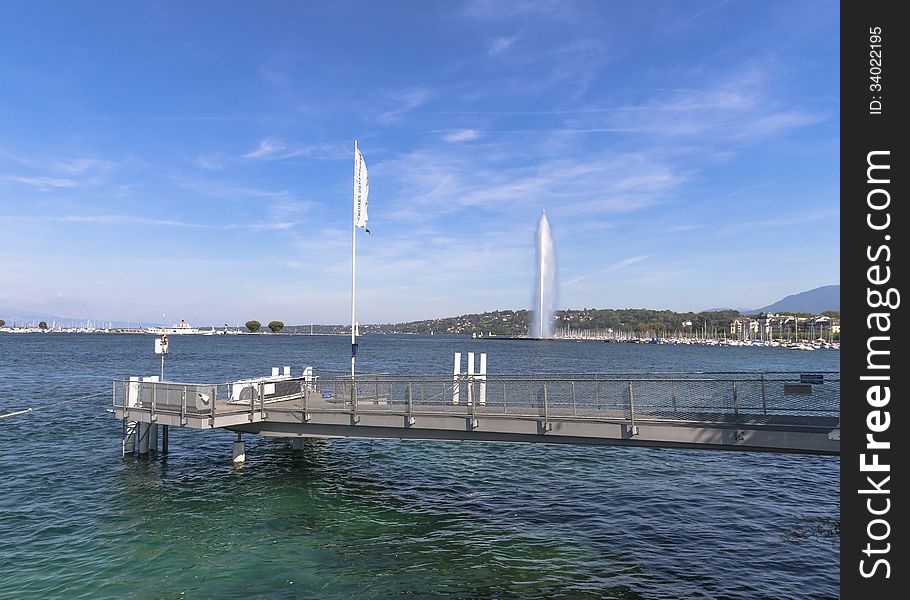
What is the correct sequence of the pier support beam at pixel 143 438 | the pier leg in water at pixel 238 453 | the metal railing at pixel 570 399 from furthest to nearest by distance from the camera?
1. the pier support beam at pixel 143 438
2. the pier leg in water at pixel 238 453
3. the metal railing at pixel 570 399

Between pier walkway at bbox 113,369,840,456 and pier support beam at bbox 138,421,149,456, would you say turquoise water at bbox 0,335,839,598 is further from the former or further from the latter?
pier walkway at bbox 113,369,840,456

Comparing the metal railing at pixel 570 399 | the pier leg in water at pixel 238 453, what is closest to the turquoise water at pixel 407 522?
the pier leg in water at pixel 238 453

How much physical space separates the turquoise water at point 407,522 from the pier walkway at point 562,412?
103 inches

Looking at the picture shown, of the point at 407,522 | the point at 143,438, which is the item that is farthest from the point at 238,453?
the point at 407,522

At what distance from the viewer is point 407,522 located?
16828 millimetres

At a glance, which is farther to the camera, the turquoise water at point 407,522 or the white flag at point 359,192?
the white flag at point 359,192

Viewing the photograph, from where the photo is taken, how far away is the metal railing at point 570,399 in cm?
1508

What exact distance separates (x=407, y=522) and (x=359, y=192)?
15.4 meters

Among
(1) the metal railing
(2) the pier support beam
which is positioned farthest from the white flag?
(2) the pier support beam

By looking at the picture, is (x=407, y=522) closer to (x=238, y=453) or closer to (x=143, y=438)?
(x=238, y=453)

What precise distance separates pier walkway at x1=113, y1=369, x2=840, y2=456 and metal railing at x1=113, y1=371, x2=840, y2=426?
3cm

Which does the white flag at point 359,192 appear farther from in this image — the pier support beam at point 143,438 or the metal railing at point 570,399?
the pier support beam at point 143,438

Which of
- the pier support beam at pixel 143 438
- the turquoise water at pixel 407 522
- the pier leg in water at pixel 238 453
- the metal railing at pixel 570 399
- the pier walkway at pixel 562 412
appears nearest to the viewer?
the turquoise water at pixel 407 522
